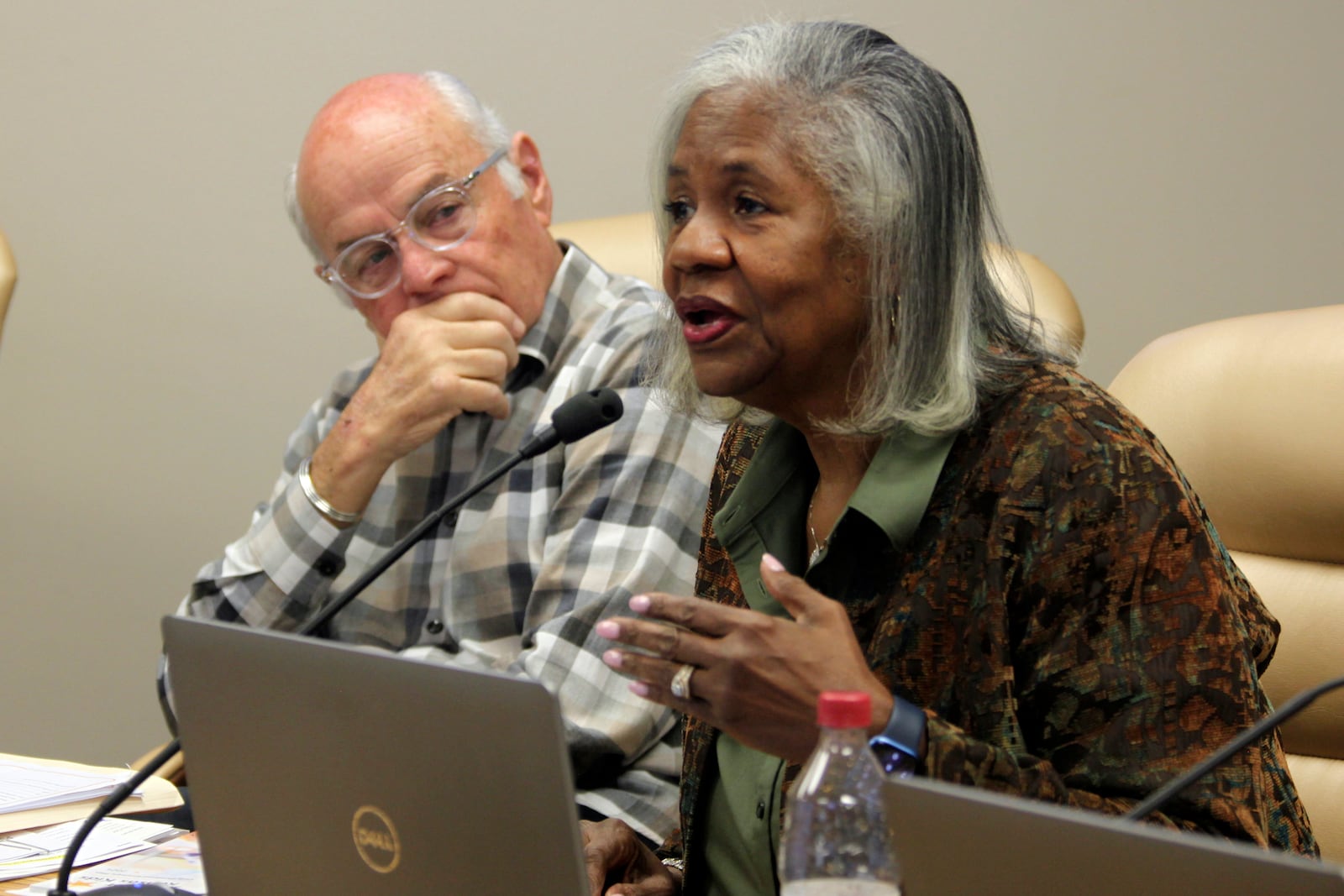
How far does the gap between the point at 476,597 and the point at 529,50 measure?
120 centimetres

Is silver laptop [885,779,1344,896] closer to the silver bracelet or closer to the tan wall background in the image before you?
the silver bracelet

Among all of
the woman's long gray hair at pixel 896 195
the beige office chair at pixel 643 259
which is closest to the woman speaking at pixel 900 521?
the woman's long gray hair at pixel 896 195

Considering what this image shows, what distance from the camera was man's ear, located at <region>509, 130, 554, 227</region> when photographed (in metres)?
2.03

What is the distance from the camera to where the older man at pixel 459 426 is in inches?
64.7

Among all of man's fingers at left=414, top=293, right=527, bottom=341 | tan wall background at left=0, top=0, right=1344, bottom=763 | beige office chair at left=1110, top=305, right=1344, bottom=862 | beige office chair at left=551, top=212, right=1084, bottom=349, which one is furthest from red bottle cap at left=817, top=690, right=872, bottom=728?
tan wall background at left=0, top=0, right=1344, bottom=763

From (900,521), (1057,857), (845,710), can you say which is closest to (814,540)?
(900,521)

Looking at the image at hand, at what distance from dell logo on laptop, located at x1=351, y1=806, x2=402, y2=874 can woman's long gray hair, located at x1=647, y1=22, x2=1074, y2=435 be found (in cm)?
51

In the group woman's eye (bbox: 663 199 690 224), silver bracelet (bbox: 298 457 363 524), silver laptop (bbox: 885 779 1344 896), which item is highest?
woman's eye (bbox: 663 199 690 224)

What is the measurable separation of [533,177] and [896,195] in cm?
100

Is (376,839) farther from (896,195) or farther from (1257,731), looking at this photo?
(896,195)

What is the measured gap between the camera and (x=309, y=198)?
1.95m

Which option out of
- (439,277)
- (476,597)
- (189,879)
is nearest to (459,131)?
(439,277)

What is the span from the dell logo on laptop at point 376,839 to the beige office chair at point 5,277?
1491 millimetres

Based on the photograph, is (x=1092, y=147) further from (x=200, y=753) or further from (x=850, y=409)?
(x=200, y=753)
